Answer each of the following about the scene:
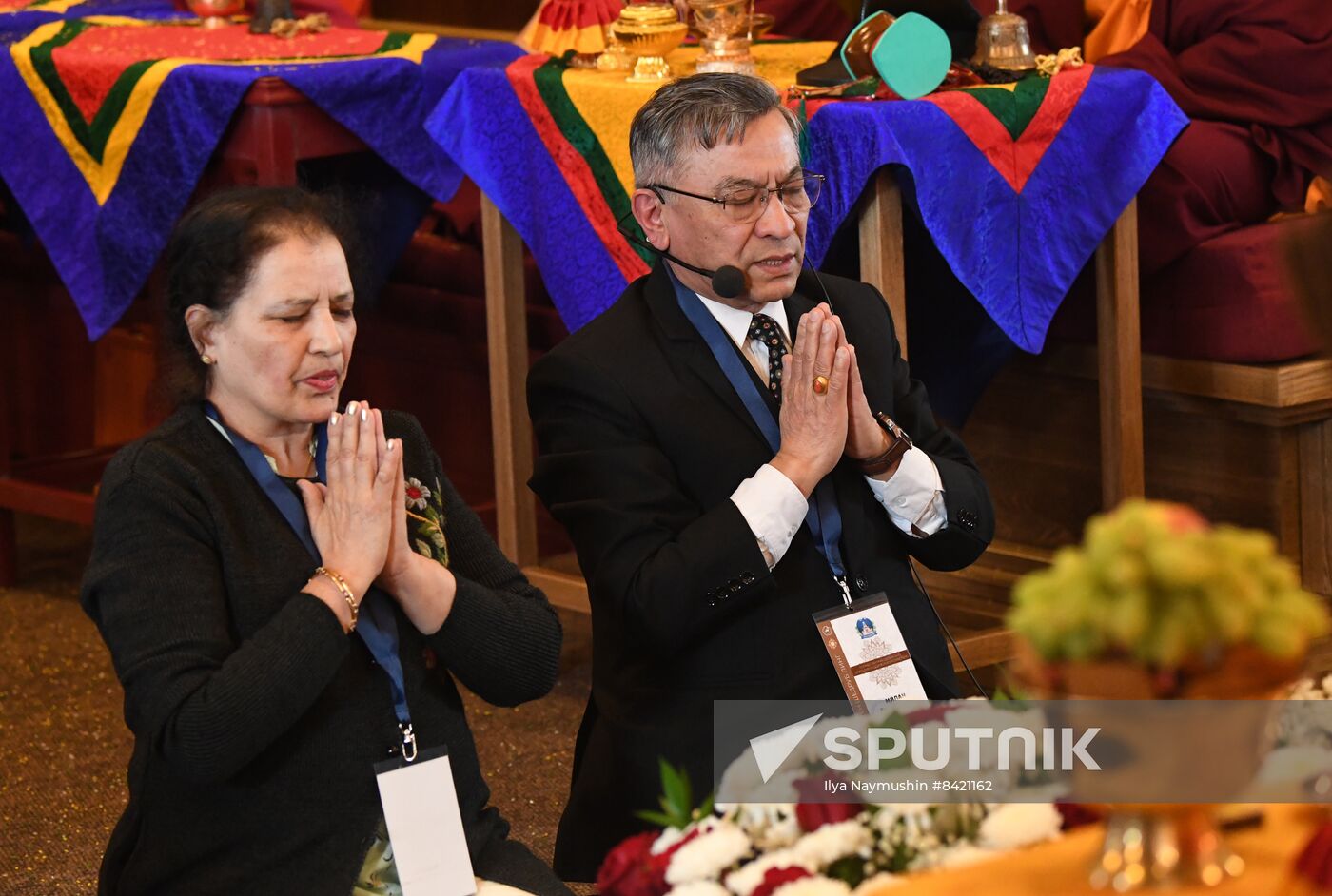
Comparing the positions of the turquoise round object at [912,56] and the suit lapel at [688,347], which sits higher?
the turquoise round object at [912,56]

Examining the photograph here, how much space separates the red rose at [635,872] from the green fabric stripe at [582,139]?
1.63 m

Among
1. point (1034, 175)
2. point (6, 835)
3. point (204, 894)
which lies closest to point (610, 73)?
point (1034, 175)

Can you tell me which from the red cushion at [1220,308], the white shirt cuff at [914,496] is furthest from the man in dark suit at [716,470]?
the red cushion at [1220,308]

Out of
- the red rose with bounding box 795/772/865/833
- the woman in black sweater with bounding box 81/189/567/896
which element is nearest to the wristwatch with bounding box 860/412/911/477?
the woman in black sweater with bounding box 81/189/567/896

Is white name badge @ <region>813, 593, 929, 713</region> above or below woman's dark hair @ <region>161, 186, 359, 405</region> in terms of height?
below

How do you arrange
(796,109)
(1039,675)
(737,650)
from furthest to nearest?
(796,109) < (737,650) < (1039,675)

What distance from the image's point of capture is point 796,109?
261cm

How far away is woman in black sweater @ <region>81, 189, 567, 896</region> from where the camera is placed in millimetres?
1582

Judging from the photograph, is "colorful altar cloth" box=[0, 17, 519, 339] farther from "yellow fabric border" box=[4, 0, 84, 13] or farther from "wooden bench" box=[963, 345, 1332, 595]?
"wooden bench" box=[963, 345, 1332, 595]

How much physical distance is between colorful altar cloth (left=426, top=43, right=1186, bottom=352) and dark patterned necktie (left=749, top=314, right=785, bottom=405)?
0.51m

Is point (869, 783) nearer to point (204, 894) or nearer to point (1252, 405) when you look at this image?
point (204, 894)

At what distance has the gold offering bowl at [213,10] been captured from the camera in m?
3.98

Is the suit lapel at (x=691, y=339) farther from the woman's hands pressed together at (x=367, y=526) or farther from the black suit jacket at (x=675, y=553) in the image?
the woman's hands pressed together at (x=367, y=526)

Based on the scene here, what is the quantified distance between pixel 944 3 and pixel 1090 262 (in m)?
0.50
